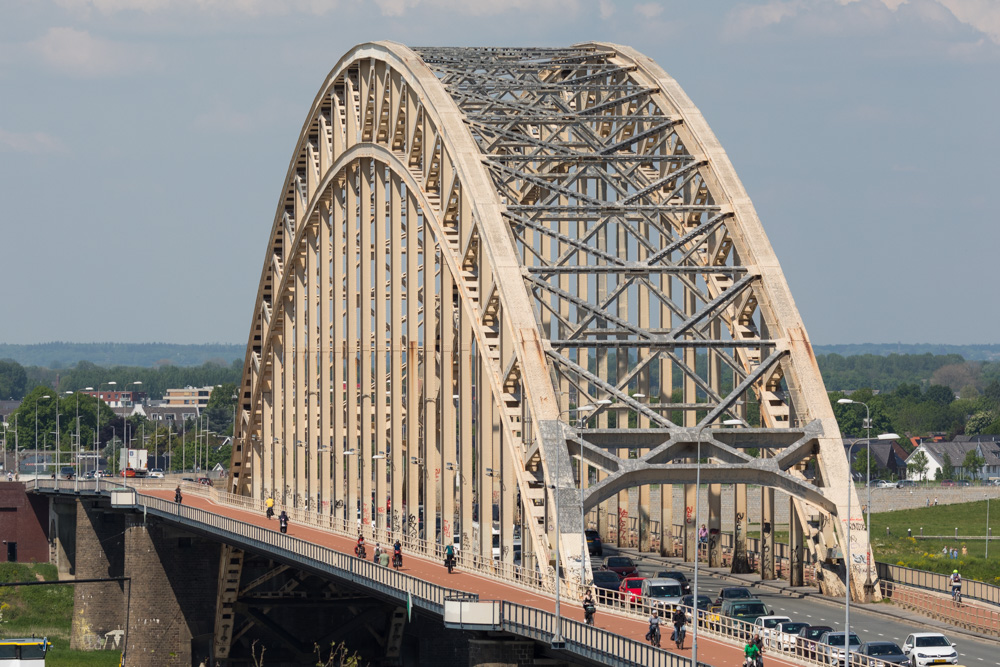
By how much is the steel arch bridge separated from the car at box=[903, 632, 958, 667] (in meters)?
8.31

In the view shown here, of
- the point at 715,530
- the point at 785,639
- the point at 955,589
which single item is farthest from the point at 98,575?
the point at 785,639

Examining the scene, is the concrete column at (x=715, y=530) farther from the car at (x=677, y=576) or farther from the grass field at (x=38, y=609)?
the grass field at (x=38, y=609)

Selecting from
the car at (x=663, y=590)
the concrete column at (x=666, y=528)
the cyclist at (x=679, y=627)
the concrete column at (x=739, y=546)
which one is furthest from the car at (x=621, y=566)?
the cyclist at (x=679, y=627)

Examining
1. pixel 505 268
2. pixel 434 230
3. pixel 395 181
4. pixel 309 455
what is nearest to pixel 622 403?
pixel 505 268

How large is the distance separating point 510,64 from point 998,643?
128 ft

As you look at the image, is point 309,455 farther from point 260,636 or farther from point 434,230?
point 434,230

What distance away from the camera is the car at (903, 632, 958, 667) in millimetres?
48219

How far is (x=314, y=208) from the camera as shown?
94.6m

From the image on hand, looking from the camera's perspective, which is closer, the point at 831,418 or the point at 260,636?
the point at 831,418

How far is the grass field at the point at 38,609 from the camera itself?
11592 centimetres

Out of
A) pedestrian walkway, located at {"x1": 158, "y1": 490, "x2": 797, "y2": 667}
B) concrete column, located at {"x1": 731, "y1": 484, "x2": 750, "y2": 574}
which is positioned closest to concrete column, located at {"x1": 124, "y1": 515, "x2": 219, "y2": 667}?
pedestrian walkway, located at {"x1": 158, "y1": 490, "x2": 797, "y2": 667}

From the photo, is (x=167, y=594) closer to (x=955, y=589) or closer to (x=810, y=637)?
(x=955, y=589)

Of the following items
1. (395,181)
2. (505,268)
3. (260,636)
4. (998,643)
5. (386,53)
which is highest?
(386,53)

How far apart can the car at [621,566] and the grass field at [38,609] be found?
46.0m
